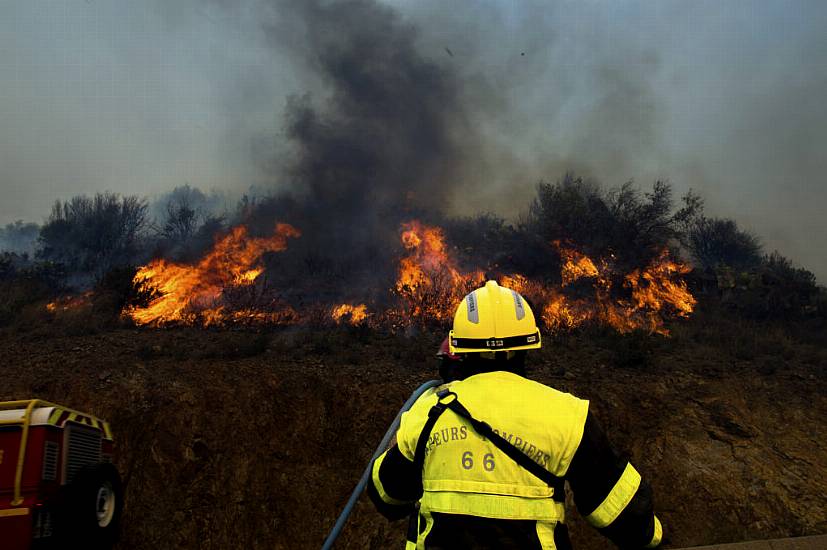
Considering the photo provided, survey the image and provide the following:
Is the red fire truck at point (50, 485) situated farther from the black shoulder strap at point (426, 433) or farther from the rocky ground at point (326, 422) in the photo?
the black shoulder strap at point (426, 433)

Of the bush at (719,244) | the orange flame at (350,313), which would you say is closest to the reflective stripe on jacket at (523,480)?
the orange flame at (350,313)

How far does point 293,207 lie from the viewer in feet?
60.8

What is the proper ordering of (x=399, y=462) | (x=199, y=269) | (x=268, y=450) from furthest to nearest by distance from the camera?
1. (x=199, y=269)
2. (x=268, y=450)
3. (x=399, y=462)

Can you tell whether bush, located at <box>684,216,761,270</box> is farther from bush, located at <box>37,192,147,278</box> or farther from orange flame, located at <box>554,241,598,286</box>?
bush, located at <box>37,192,147,278</box>

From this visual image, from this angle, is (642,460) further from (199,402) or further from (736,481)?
(199,402)

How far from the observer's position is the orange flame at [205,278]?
12.5 metres

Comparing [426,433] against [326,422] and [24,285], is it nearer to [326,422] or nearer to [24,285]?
[326,422]

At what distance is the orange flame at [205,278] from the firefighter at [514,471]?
1163cm

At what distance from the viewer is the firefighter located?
177 centimetres

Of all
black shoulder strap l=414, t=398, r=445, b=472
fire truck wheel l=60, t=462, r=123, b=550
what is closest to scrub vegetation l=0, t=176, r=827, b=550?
fire truck wheel l=60, t=462, r=123, b=550

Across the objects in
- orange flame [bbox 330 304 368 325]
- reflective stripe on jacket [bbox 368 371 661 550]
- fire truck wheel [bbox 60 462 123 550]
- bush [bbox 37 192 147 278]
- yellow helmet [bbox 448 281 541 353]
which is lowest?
Answer: fire truck wheel [bbox 60 462 123 550]

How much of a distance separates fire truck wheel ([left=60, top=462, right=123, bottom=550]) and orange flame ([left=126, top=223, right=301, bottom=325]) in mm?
7755

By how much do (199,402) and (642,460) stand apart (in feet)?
26.9

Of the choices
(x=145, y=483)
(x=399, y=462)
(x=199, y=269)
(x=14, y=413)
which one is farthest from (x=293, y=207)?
(x=399, y=462)
